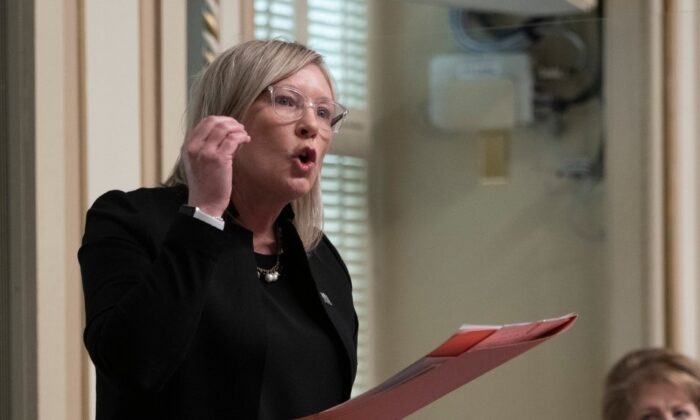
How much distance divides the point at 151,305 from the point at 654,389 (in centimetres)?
142

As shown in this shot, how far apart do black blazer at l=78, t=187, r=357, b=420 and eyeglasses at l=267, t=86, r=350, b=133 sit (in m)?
0.13

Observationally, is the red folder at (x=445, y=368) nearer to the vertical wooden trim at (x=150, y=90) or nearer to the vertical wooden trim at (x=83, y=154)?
the vertical wooden trim at (x=83, y=154)

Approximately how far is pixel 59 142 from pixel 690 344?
156 cm

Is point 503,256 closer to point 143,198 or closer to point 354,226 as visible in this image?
point 354,226

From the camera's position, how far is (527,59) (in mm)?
3072

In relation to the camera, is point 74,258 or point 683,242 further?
point 683,242

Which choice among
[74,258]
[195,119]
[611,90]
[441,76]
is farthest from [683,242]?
[195,119]

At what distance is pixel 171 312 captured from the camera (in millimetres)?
1182

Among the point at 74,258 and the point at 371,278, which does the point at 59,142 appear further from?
the point at 371,278

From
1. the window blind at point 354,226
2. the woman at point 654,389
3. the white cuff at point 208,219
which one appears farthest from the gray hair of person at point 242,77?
the window blind at point 354,226

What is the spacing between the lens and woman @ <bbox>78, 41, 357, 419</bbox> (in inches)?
47.0

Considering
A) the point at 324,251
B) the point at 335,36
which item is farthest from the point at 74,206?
the point at 335,36

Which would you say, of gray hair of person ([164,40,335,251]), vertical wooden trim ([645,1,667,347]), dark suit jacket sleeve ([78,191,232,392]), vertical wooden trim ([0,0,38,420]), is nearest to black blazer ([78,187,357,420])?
dark suit jacket sleeve ([78,191,232,392])

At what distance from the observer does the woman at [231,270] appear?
1194 millimetres
